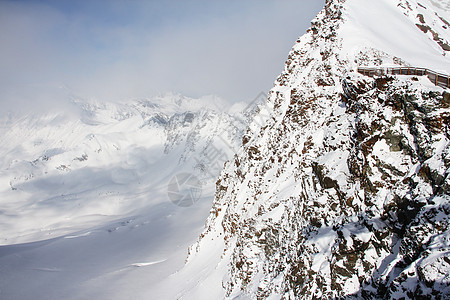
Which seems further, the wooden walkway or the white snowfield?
the white snowfield

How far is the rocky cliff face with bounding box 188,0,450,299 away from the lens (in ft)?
39.5

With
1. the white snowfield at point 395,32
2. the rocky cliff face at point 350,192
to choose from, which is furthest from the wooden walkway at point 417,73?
the white snowfield at point 395,32

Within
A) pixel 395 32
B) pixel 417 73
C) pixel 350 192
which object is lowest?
pixel 350 192

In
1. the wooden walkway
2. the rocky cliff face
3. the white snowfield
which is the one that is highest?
the white snowfield

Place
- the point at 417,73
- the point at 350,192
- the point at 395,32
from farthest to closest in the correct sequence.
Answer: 1. the point at 395,32
2. the point at 350,192
3. the point at 417,73

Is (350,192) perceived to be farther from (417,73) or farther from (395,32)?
(395,32)

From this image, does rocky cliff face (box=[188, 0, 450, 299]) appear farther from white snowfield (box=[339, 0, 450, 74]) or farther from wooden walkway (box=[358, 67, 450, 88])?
white snowfield (box=[339, 0, 450, 74])

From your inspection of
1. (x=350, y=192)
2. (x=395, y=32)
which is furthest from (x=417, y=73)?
(x=395, y=32)

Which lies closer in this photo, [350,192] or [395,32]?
[350,192]

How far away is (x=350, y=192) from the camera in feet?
55.1

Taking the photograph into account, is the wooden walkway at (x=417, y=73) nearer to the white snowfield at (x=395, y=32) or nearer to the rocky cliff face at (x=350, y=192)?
the rocky cliff face at (x=350, y=192)

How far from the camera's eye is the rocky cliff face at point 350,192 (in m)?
12.1

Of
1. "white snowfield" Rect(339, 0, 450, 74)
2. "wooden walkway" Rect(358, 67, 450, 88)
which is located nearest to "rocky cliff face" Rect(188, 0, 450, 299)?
"wooden walkway" Rect(358, 67, 450, 88)

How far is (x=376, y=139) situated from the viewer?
50.9ft
